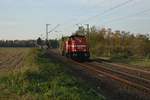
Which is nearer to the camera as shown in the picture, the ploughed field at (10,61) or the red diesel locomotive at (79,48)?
the ploughed field at (10,61)

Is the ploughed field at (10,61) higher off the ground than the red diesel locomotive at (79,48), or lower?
lower

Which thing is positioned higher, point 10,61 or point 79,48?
point 79,48

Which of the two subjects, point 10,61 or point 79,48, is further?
point 10,61

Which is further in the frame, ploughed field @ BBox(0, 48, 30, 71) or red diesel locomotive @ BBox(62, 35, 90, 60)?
red diesel locomotive @ BBox(62, 35, 90, 60)

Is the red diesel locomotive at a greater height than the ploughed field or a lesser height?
greater

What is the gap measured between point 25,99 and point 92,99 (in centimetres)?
248

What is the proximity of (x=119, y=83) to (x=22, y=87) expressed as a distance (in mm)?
7164

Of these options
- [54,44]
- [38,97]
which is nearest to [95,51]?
[38,97]

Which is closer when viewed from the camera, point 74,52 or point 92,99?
point 92,99

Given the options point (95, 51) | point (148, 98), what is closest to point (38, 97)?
point (148, 98)

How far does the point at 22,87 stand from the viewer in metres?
15.5

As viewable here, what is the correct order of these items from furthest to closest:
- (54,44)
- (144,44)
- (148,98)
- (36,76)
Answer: (54,44)
(144,44)
(36,76)
(148,98)

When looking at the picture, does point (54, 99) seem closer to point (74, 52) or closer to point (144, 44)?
point (74, 52)

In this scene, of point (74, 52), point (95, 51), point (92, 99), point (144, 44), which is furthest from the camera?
Answer: point (95, 51)
